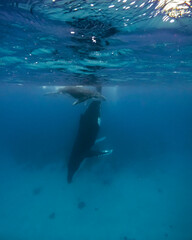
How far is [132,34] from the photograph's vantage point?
8.58 meters

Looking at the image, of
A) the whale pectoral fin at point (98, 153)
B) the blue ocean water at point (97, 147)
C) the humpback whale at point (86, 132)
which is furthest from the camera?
the humpback whale at point (86, 132)

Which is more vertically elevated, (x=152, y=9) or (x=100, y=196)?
(x=152, y=9)

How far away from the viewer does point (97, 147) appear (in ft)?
90.6

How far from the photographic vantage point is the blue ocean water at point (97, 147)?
6757 mm

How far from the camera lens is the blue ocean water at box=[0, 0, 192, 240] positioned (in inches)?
266

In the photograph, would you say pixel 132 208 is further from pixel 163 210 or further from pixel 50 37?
pixel 50 37

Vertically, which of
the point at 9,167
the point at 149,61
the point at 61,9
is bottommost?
the point at 9,167

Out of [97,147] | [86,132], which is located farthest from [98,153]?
[97,147]

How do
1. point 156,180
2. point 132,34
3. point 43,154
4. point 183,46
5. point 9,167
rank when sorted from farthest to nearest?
point 43,154
point 9,167
point 156,180
point 183,46
point 132,34

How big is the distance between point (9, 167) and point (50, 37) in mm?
23725

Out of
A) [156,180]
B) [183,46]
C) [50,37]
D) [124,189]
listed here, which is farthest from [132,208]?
[50,37]

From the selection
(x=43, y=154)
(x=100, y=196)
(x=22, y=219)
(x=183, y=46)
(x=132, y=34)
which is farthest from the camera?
(x=43, y=154)

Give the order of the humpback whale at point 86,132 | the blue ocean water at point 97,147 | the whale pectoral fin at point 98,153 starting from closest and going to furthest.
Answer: the blue ocean water at point 97,147 → the whale pectoral fin at point 98,153 → the humpback whale at point 86,132

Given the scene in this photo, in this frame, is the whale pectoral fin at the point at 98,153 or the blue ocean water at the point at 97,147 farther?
the whale pectoral fin at the point at 98,153
